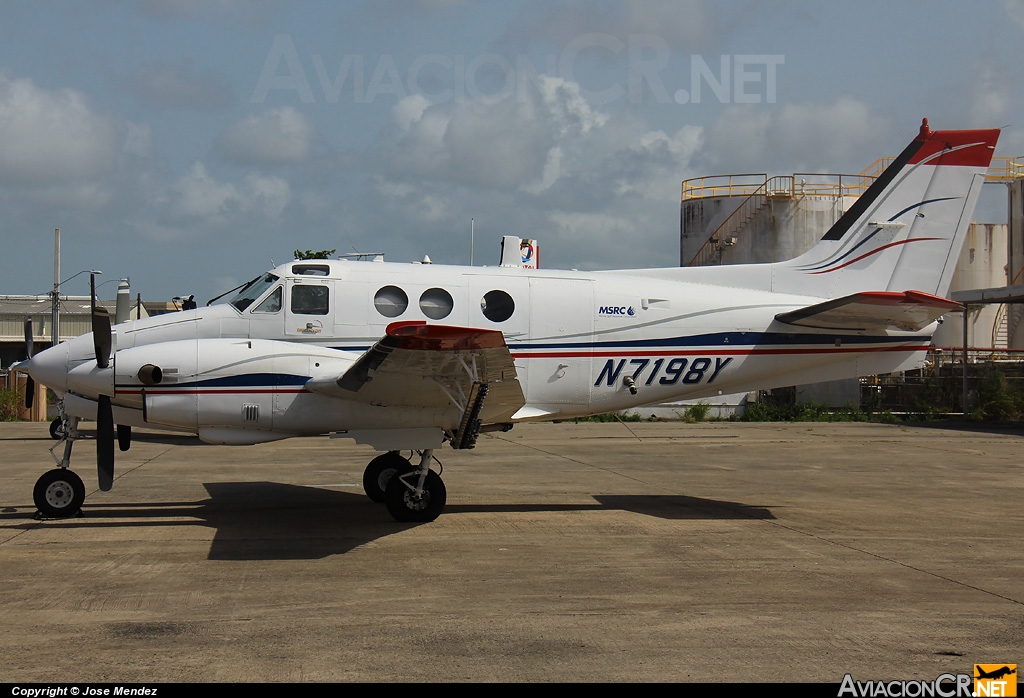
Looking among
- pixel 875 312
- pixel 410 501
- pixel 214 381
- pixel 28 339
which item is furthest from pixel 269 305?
pixel 875 312

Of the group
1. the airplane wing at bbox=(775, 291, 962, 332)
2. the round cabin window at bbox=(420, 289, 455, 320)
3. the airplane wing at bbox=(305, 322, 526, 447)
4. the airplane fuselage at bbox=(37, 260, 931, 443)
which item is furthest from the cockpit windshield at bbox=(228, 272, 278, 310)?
the airplane wing at bbox=(775, 291, 962, 332)

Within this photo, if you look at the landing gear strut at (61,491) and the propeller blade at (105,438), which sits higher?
the propeller blade at (105,438)

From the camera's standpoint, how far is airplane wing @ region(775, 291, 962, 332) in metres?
10.3

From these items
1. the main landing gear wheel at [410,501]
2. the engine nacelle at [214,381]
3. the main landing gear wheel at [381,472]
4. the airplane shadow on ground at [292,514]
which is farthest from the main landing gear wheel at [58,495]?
the main landing gear wheel at [410,501]

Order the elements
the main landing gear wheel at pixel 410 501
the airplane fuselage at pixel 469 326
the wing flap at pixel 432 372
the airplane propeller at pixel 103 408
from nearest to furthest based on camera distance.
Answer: the wing flap at pixel 432 372, the airplane propeller at pixel 103 408, the airplane fuselage at pixel 469 326, the main landing gear wheel at pixel 410 501

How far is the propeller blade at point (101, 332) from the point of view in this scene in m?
9.42

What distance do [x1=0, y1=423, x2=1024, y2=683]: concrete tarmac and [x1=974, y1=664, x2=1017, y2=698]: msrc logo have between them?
4.8 inches

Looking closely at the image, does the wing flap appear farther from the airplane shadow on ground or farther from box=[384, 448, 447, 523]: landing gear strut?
the airplane shadow on ground

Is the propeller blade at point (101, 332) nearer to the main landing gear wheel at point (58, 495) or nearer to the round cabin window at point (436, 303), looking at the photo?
the main landing gear wheel at point (58, 495)

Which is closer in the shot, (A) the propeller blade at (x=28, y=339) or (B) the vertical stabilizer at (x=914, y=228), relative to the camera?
(B) the vertical stabilizer at (x=914, y=228)

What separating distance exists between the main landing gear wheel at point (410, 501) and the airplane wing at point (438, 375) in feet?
2.53

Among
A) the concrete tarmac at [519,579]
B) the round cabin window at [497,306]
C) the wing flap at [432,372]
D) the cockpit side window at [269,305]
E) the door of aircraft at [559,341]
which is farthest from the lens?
the door of aircraft at [559,341]

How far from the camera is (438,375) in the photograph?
9.45 metres

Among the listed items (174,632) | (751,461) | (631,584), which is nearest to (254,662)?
(174,632)
